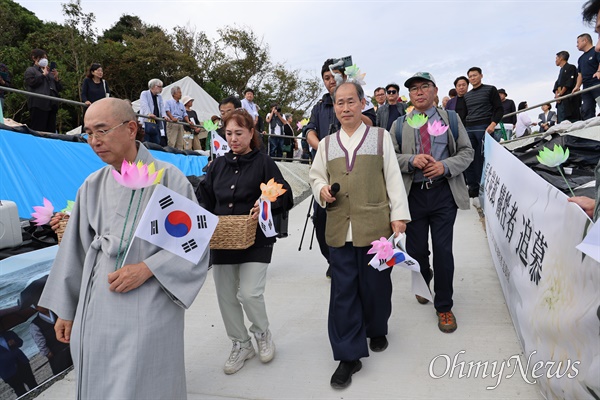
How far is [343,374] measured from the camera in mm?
2635

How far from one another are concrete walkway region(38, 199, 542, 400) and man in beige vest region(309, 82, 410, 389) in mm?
236

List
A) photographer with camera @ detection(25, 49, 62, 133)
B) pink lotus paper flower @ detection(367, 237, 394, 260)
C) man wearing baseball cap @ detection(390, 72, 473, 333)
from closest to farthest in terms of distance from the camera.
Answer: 1. pink lotus paper flower @ detection(367, 237, 394, 260)
2. man wearing baseball cap @ detection(390, 72, 473, 333)
3. photographer with camera @ detection(25, 49, 62, 133)

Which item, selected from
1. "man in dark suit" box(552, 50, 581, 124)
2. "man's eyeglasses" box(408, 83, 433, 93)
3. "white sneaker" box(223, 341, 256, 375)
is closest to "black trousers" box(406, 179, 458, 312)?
"man's eyeglasses" box(408, 83, 433, 93)

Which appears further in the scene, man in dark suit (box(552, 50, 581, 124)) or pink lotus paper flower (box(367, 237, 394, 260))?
man in dark suit (box(552, 50, 581, 124))

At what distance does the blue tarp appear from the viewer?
4.57 m

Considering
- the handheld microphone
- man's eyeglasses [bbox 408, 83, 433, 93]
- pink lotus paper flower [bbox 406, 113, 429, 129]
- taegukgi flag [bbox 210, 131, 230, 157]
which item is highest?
man's eyeglasses [bbox 408, 83, 433, 93]

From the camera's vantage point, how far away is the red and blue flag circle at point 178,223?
1795mm

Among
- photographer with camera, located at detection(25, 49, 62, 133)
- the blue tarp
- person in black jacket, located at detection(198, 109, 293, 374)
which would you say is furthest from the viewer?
photographer with camera, located at detection(25, 49, 62, 133)

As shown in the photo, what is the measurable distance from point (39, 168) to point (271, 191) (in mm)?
3746

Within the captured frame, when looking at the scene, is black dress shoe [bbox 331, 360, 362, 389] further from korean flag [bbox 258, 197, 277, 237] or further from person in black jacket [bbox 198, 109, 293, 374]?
korean flag [bbox 258, 197, 277, 237]

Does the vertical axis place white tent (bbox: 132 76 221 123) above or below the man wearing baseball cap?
above

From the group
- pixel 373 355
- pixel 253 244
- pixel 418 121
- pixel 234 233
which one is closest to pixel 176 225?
pixel 234 233

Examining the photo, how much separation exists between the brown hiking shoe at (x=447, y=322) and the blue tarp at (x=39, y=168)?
4237mm

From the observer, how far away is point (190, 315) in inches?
152
